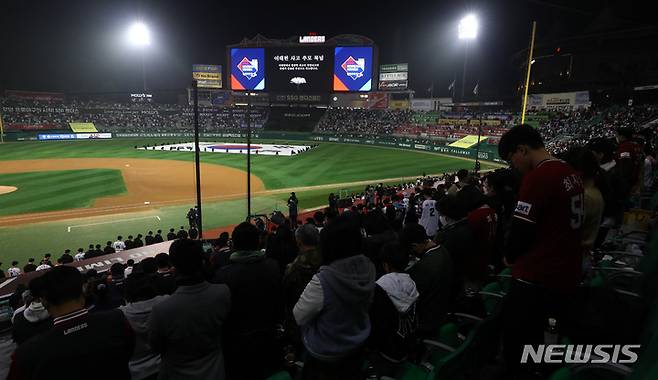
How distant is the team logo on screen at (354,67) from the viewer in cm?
6625

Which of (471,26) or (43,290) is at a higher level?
(471,26)

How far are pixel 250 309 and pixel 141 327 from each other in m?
1.29

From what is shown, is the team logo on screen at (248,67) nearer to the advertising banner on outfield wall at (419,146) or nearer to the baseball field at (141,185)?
the advertising banner on outfield wall at (419,146)

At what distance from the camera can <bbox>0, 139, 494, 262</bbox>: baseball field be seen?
66.7ft

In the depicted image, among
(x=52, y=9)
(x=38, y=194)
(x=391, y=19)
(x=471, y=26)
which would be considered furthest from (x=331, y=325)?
(x=52, y=9)

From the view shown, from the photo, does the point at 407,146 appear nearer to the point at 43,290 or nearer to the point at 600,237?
the point at 600,237

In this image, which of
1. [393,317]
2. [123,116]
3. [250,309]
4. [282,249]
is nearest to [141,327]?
[250,309]

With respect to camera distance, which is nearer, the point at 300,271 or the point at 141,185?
the point at 300,271

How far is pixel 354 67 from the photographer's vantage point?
218 feet

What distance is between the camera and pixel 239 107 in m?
86.2

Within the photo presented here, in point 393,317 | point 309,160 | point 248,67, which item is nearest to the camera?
point 393,317

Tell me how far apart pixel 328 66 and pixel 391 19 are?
795 inches

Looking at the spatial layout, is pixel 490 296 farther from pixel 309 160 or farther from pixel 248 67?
pixel 248 67

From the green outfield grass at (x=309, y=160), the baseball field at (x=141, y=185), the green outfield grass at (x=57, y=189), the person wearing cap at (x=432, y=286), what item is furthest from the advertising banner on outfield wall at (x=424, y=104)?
the person wearing cap at (x=432, y=286)
